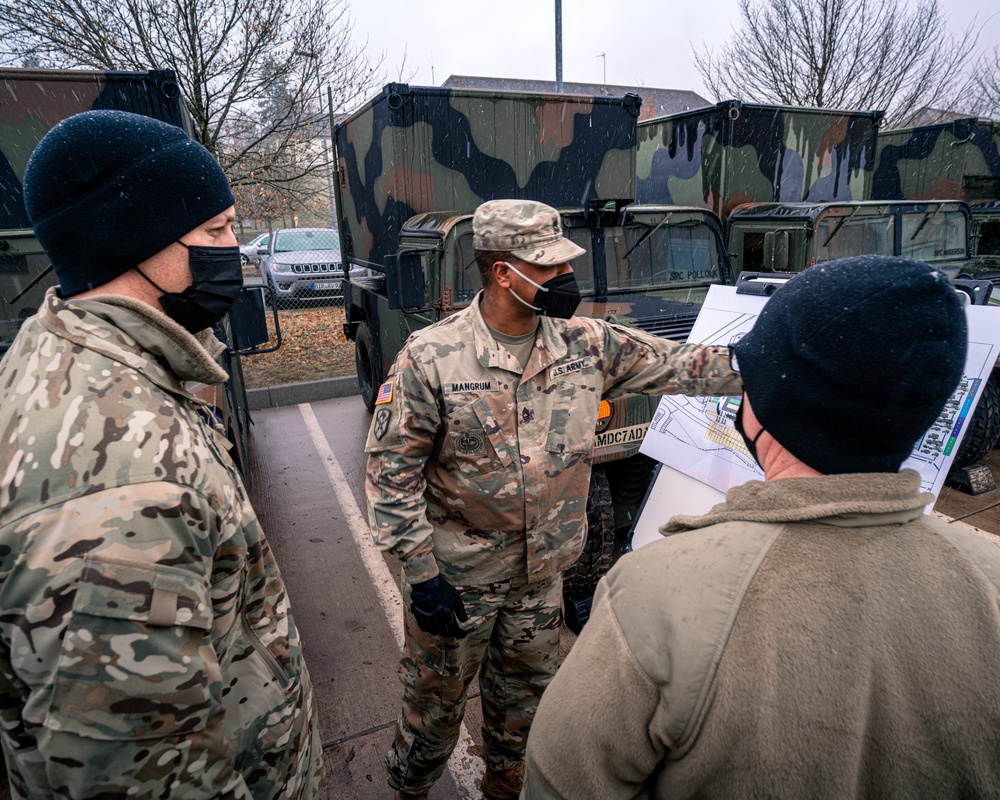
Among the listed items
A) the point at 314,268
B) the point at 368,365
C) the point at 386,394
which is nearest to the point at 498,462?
the point at 386,394

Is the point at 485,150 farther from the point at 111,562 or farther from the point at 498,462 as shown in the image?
the point at 111,562

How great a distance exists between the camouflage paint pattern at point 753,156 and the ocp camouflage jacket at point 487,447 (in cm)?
569

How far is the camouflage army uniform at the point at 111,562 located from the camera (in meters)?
0.82

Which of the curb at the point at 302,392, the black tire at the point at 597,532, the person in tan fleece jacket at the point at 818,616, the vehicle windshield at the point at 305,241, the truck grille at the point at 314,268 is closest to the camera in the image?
the person in tan fleece jacket at the point at 818,616

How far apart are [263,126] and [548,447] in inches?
347

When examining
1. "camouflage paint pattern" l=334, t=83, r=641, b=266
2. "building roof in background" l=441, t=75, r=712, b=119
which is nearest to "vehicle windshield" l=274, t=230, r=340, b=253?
"camouflage paint pattern" l=334, t=83, r=641, b=266

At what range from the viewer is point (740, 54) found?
1349 centimetres

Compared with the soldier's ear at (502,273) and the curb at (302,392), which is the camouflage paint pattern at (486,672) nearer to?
the soldier's ear at (502,273)

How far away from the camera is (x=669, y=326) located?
3664 millimetres

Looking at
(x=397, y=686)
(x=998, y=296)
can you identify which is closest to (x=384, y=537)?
(x=397, y=686)

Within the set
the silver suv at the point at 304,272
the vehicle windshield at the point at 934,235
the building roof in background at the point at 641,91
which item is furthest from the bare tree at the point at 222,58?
the building roof in background at the point at 641,91

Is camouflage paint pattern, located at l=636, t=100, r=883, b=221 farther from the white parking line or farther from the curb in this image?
the white parking line

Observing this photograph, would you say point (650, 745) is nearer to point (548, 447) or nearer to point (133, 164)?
point (548, 447)

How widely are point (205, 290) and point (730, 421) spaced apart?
166cm
